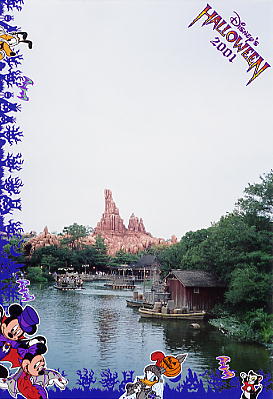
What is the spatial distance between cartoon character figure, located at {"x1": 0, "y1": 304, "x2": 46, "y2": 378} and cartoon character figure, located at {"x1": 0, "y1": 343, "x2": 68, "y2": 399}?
5cm

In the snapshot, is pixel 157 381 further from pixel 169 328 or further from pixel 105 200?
pixel 169 328

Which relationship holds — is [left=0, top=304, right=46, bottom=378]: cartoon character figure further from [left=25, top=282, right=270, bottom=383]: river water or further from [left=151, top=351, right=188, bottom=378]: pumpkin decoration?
[left=151, top=351, right=188, bottom=378]: pumpkin decoration

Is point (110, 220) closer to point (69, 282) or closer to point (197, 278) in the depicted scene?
point (69, 282)

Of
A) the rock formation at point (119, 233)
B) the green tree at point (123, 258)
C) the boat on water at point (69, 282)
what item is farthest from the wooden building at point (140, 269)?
the boat on water at point (69, 282)

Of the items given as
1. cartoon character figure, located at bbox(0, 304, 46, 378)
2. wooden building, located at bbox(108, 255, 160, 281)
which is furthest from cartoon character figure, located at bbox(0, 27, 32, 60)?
wooden building, located at bbox(108, 255, 160, 281)

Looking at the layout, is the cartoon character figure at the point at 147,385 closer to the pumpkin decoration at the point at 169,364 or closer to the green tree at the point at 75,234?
the pumpkin decoration at the point at 169,364

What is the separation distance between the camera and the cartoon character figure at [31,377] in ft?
12.4

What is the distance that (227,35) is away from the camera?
465 cm

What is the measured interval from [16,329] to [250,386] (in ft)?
7.22

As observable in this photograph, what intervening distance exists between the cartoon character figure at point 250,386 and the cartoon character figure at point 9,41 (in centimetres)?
375

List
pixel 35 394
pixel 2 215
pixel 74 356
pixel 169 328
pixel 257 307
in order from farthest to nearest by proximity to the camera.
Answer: pixel 169 328, pixel 257 307, pixel 74 356, pixel 2 215, pixel 35 394

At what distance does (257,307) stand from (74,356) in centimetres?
300

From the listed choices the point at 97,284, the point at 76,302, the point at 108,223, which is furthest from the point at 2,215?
the point at 97,284

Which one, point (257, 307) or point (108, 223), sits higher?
point (108, 223)
